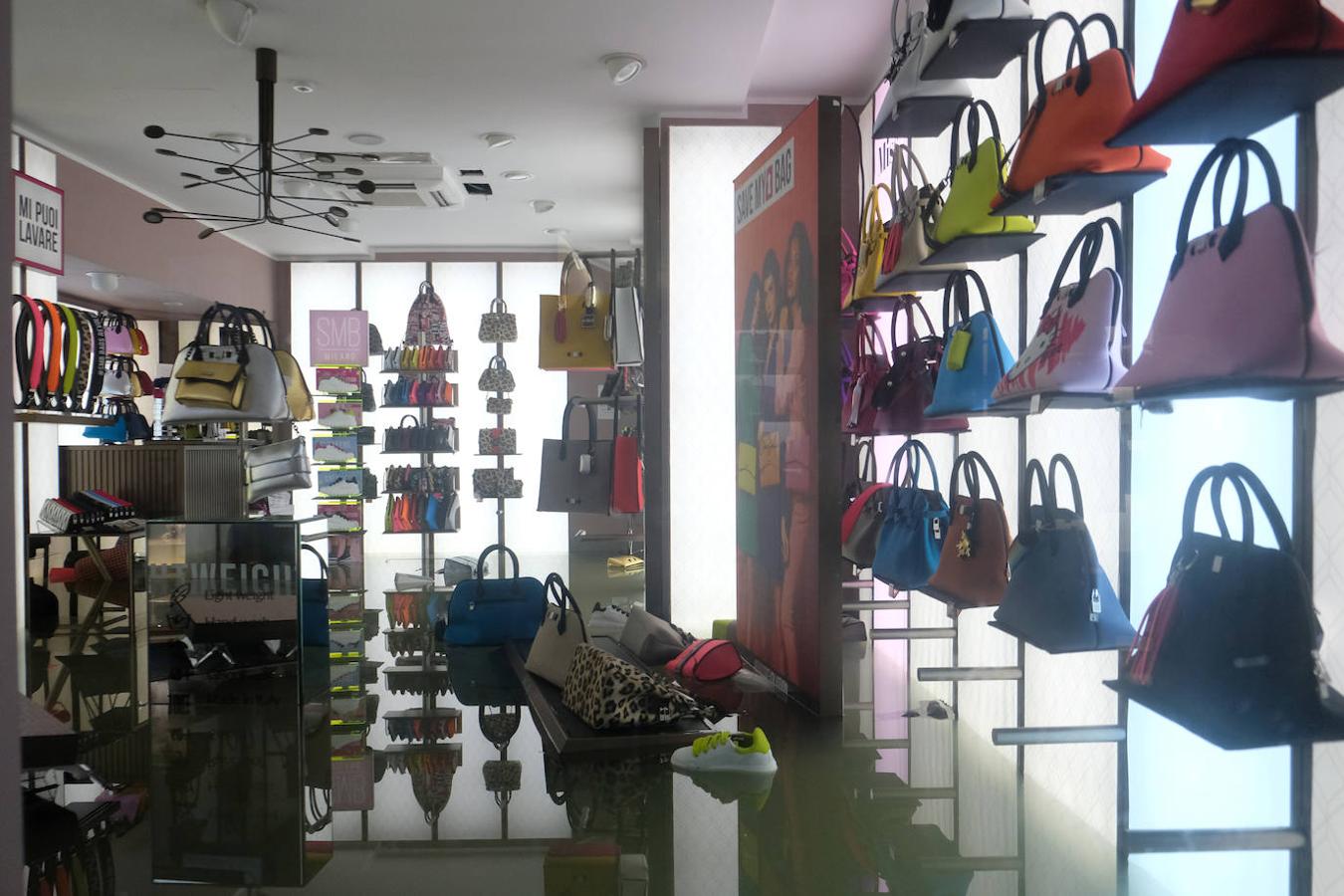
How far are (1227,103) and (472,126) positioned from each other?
586 centimetres

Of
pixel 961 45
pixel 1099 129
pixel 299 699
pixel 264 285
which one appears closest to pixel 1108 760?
pixel 1099 129

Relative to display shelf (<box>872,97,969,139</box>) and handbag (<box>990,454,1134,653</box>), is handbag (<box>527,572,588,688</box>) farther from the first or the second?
display shelf (<box>872,97,969,139</box>)

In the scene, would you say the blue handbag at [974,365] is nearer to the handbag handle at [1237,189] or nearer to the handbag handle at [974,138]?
the handbag handle at [974,138]

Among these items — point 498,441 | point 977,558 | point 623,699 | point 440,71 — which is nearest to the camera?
point 977,558

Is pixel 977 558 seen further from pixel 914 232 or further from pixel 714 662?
pixel 714 662

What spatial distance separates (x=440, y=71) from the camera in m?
5.81

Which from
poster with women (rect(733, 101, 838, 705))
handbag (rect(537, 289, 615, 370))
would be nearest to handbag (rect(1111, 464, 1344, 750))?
poster with women (rect(733, 101, 838, 705))

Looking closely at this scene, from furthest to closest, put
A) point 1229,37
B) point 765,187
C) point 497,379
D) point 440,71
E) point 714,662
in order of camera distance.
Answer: point 497,379, point 440,71, point 765,187, point 714,662, point 1229,37

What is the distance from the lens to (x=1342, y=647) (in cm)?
194

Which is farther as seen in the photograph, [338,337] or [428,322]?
[428,322]

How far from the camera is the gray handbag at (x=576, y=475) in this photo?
6184 mm

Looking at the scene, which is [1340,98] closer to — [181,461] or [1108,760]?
[1108,760]

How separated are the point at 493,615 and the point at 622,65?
3.08m

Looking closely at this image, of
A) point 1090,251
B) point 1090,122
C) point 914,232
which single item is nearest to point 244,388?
point 914,232
